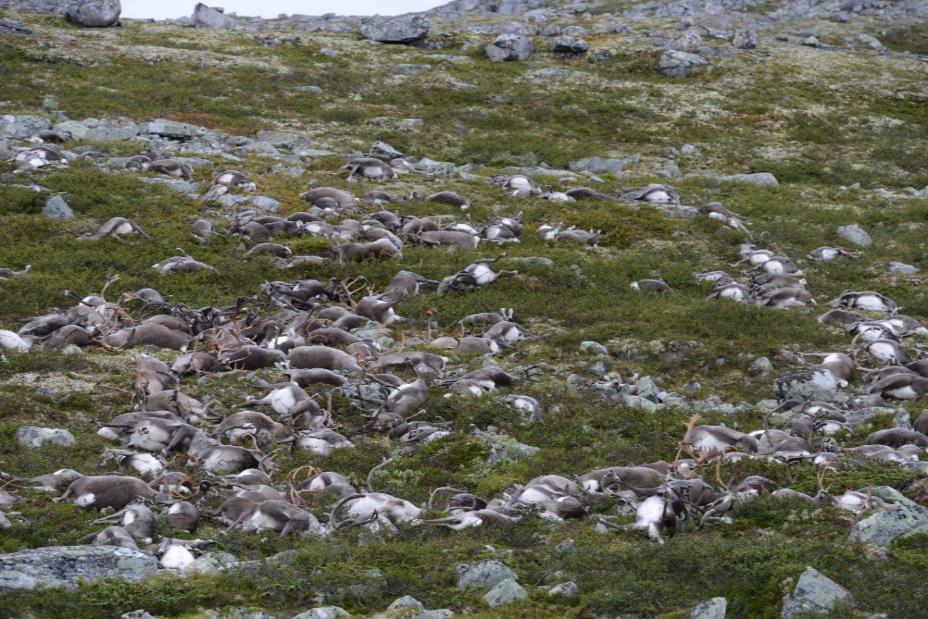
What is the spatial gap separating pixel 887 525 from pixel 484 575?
4.07 metres

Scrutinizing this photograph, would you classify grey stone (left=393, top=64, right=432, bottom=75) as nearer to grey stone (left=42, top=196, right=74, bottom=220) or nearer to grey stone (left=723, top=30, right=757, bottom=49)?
grey stone (left=723, top=30, right=757, bottom=49)

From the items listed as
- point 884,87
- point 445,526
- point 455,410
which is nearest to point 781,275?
point 455,410

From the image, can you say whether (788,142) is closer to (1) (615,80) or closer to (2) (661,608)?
(1) (615,80)

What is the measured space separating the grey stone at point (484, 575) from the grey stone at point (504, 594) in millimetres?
188

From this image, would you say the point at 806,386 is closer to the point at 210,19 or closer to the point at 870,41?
the point at 210,19

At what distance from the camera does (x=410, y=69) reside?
50.4 m

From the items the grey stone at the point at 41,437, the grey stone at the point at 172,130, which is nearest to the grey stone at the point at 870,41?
the grey stone at the point at 172,130

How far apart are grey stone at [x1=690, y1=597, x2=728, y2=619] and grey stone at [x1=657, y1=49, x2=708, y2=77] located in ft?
149

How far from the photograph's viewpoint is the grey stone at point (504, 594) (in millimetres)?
10438

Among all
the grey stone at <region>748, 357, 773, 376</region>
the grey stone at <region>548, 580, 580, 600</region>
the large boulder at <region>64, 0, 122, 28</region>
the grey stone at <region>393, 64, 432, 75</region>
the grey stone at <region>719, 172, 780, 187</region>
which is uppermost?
the large boulder at <region>64, 0, 122, 28</region>

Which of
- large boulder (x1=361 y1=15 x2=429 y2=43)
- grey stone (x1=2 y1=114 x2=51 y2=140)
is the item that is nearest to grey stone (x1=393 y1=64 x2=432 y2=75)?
large boulder (x1=361 y1=15 x2=429 y2=43)

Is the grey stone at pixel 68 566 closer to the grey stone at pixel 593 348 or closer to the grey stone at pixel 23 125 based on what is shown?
the grey stone at pixel 593 348

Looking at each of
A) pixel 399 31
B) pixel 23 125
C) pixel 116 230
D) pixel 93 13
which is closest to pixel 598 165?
pixel 116 230

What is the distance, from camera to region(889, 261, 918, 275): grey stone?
86.9 ft
